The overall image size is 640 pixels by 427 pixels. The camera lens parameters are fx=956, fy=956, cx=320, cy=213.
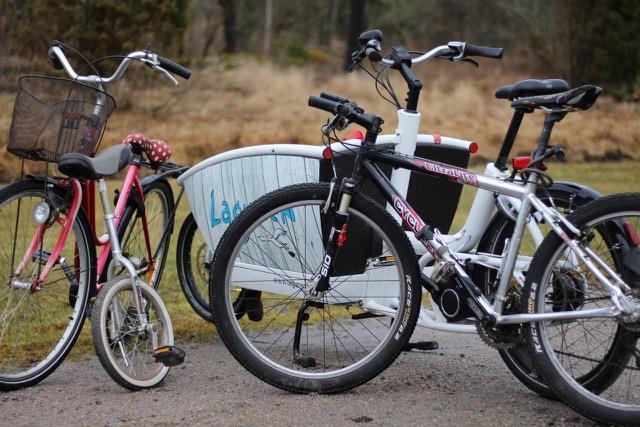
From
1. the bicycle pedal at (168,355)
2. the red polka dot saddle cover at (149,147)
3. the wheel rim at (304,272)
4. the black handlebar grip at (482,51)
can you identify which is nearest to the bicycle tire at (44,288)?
the bicycle pedal at (168,355)

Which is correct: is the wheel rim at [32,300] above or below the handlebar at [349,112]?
below

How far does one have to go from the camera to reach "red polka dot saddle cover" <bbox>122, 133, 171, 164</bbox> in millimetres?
4637

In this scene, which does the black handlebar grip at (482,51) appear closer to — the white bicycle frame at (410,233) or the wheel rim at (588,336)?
the white bicycle frame at (410,233)

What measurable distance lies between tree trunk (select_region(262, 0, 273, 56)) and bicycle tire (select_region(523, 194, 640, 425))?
20516mm

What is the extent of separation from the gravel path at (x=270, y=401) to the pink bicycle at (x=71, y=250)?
0.41 ft

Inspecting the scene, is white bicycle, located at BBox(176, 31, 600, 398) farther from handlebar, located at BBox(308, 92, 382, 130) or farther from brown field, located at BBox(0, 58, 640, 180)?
brown field, located at BBox(0, 58, 640, 180)

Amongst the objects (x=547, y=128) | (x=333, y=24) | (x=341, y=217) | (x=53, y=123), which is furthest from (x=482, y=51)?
(x=333, y=24)

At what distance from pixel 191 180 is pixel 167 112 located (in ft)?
31.7

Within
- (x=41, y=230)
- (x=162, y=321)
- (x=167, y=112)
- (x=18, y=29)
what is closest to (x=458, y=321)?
(x=162, y=321)

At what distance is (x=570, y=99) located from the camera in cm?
365

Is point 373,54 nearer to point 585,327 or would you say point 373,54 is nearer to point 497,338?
point 497,338

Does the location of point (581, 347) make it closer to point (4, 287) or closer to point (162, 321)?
point (162, 321)

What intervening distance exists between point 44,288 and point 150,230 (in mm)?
860

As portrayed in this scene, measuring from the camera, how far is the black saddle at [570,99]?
3633mm
